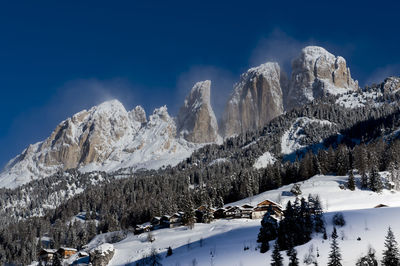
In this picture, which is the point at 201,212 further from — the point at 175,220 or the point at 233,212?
the point at 233,212

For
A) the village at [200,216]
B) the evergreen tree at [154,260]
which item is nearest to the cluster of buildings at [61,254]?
the village at [200,216]

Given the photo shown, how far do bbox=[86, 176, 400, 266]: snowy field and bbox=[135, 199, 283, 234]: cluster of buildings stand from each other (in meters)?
4.06

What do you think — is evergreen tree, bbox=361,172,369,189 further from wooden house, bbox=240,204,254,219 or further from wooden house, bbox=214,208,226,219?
wooden house, bbox=214,208,226,219

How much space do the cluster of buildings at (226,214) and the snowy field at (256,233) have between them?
4055mm

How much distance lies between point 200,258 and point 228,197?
75989 millimetres

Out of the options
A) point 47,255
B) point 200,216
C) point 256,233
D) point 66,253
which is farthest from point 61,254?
point 256,233

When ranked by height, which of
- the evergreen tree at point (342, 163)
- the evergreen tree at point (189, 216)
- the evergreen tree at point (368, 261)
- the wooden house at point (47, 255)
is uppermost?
the evergreen tree at point (342, 163)

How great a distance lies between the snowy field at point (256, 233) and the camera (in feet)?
232

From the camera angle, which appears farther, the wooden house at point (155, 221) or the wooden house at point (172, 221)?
the wooden house at point (155, 221)

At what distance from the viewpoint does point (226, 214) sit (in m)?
125

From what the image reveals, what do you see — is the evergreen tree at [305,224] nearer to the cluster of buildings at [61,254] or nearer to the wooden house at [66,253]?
the cluster of buildings at [61,254]

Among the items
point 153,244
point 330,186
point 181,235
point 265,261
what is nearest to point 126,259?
point 153,244

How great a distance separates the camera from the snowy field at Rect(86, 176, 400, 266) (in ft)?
232

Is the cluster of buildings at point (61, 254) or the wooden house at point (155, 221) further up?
the wooden house at point (155, 221)
